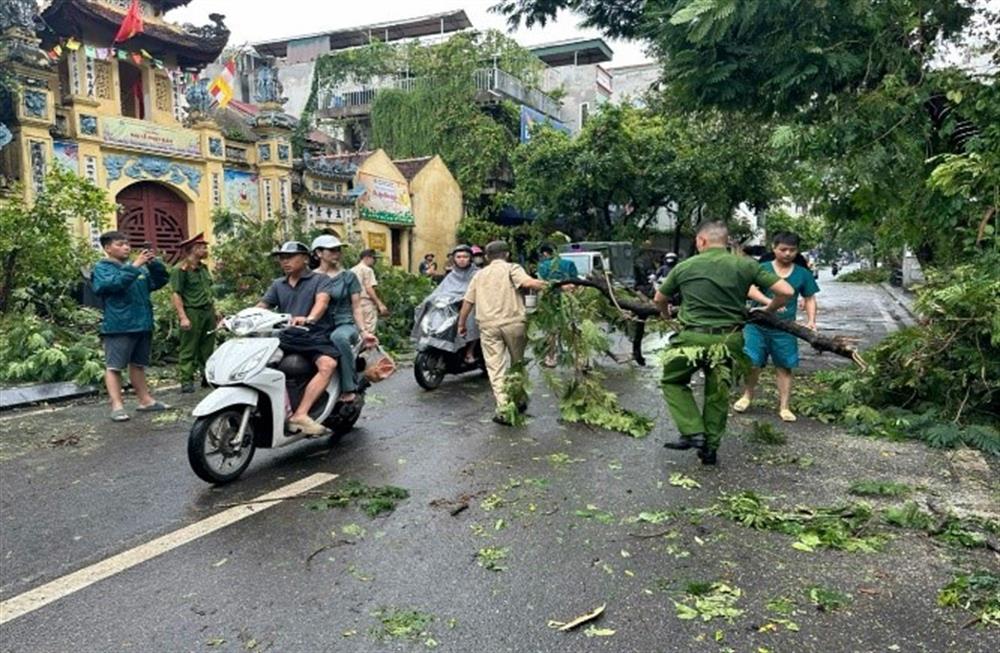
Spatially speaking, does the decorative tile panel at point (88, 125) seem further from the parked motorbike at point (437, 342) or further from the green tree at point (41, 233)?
the parked motorbike at point (437, 342)

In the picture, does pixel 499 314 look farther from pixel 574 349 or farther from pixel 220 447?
pixel 220 447

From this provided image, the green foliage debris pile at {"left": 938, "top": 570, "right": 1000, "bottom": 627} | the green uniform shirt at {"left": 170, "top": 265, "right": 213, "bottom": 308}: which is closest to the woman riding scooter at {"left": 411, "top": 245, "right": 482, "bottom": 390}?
the green uniform shirt at {"left": 170, "top": 265, "right": 213, "bottom": 308}

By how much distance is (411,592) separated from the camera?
3168 millimetres

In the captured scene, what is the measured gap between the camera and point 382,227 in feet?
75.6

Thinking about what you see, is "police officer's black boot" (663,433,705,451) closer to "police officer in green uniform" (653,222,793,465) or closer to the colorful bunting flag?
"police officer in green uniform" (653,222,793,465)

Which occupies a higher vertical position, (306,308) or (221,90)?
(221,90)

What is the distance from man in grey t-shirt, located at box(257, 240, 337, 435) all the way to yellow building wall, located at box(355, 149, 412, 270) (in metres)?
15.9

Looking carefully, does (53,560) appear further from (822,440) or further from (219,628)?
(822,440)

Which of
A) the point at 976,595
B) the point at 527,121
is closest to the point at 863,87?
the point at 976,595

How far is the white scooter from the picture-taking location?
15.0ft

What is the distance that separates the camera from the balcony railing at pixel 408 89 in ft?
93.1

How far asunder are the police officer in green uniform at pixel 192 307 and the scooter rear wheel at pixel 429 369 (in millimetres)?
2225

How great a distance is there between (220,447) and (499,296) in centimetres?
280

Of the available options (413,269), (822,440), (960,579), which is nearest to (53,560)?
(960,579)
